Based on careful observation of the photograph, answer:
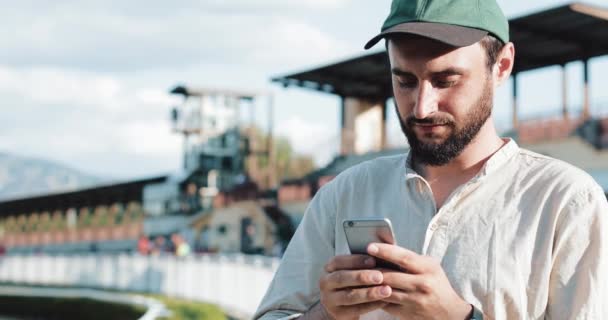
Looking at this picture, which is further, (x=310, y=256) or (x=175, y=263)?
(x=175, y=263)

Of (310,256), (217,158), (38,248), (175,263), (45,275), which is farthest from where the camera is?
(38,248)

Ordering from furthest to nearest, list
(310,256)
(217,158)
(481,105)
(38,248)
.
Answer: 1. (38,248)
2. (217,158)
3. (310,256)
4. (481,105)

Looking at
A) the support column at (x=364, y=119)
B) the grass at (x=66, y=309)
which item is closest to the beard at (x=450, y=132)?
the grass at (x=66, y=309)

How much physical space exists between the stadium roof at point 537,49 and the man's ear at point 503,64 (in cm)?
2375

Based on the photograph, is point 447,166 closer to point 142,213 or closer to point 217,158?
point 217,158

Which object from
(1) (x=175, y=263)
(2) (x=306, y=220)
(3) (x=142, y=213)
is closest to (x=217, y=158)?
(3) (x=142, y=213)

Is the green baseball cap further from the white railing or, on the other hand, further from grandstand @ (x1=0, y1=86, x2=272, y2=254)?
grandstand @ (x1=0, y1=86, x2=272, y2=254)

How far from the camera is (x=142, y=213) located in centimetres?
5125

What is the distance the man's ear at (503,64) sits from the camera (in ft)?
8.67

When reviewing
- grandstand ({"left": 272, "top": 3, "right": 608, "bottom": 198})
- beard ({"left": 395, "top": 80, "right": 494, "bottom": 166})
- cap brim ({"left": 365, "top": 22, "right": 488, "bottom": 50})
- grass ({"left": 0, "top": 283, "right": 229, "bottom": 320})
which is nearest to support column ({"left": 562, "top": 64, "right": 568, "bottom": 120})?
grandstand ({"left": 272, "top": 3, "right": 608, "bottom": 198})

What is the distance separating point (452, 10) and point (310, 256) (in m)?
0.78

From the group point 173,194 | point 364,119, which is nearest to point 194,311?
point 364,119

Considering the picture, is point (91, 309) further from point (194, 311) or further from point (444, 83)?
point (444, 83)

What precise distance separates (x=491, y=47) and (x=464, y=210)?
42 cm
